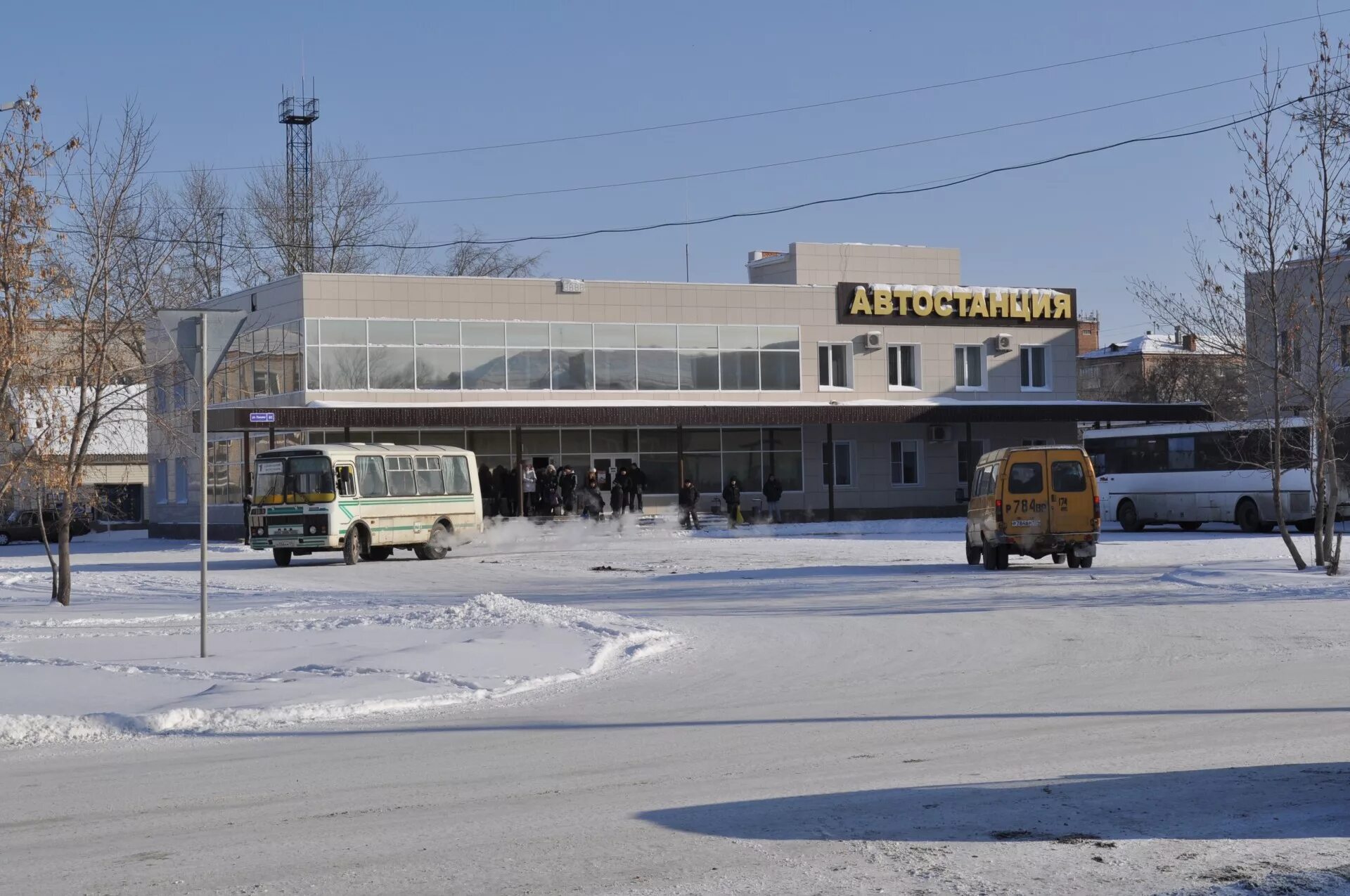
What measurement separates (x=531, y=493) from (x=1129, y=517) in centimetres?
2015

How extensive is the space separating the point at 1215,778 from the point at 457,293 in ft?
147

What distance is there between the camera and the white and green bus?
34125 millimetres

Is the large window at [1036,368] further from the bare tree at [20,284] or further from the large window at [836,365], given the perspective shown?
the bare tree at [20,284]

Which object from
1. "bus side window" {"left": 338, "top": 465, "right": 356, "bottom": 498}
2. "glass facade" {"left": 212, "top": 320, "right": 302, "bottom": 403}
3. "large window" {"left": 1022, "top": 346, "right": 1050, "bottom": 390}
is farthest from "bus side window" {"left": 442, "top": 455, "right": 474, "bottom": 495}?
"large window" {"left": 1022, "top": 346, "right": 1050, "bottom": 390}

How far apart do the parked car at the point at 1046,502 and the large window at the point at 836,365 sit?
30.1 m

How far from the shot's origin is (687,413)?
169 feet

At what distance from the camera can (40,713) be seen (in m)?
11.2

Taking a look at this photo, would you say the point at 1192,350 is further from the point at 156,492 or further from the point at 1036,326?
the point at 156,492

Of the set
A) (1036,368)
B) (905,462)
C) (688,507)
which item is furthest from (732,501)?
(1036,368)

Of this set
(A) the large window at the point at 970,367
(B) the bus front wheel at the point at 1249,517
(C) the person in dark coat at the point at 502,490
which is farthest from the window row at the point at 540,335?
(B) the bus front wheel at the point at 1249,517

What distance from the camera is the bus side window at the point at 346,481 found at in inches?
1352

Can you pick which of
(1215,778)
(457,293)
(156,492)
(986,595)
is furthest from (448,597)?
(156,492)

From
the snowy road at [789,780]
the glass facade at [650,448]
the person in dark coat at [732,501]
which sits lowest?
the snowy road at [789,780]

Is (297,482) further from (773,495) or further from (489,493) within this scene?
(773,495)
